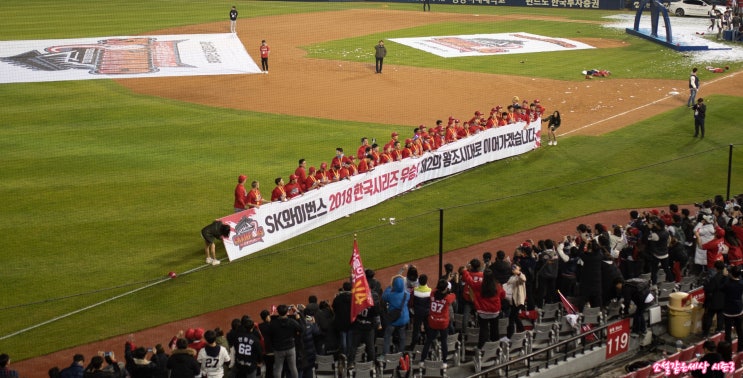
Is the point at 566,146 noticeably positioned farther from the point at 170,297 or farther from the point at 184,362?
the point at 184,362

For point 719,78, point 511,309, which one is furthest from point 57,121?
point 719,78

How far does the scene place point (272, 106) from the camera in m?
35.3

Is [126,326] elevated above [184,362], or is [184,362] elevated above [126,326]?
[184,362]

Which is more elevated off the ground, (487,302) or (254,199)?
(254,199)

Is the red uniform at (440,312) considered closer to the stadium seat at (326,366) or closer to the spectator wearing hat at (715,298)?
the stadium seat at (326,366)

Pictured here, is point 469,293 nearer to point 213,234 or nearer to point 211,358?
point 211,358

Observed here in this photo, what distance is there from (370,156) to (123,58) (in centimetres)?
2567

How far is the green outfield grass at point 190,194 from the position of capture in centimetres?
1725

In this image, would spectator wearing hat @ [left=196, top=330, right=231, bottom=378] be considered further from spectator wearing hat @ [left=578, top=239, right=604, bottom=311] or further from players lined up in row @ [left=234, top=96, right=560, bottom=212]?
players lined up in row @ [left=234, top=96, right=560, bottom=212]

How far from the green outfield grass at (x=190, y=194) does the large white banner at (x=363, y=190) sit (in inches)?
12.2

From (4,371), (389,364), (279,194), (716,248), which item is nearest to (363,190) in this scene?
(279,194)

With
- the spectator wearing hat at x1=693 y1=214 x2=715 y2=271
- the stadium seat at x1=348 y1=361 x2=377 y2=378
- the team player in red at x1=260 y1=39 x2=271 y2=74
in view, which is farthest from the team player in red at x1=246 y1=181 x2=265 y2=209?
the team player in red at x1=260 y1=39 x2=271 y2=74

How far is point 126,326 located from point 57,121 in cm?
1828

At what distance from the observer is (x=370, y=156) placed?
920 inches
